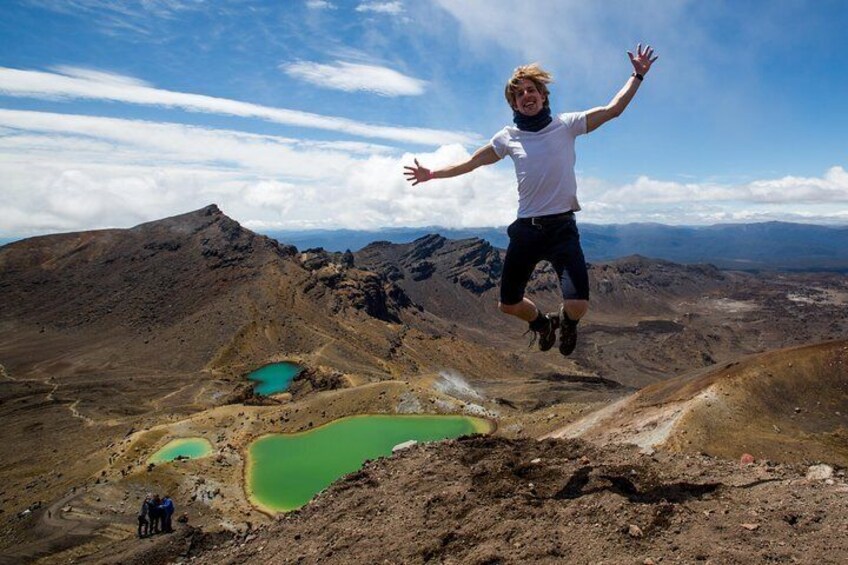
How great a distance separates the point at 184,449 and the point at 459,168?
37.9m

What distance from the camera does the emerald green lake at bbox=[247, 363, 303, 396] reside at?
240 ft

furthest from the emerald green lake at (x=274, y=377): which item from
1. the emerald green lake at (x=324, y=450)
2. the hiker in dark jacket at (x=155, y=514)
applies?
the hiker in dark jacket at (x=155, y=514)

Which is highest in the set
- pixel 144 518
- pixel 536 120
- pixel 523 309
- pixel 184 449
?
pixel 536 120

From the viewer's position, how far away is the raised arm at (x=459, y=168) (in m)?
7.65

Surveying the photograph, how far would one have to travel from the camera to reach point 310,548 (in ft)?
32.9

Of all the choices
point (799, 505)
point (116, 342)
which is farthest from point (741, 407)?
point (116, 342)

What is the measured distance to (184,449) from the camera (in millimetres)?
38562

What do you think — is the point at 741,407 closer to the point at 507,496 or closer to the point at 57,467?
the point at 507,496

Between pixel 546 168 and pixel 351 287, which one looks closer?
pixel 546 168

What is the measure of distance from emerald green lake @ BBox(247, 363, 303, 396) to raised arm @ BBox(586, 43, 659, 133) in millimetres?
69284

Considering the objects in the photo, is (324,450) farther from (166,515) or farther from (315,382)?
(315,382)

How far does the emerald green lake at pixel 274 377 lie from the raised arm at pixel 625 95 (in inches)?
2728

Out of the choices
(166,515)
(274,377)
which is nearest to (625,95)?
(166,515)

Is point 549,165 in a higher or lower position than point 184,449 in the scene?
higher
